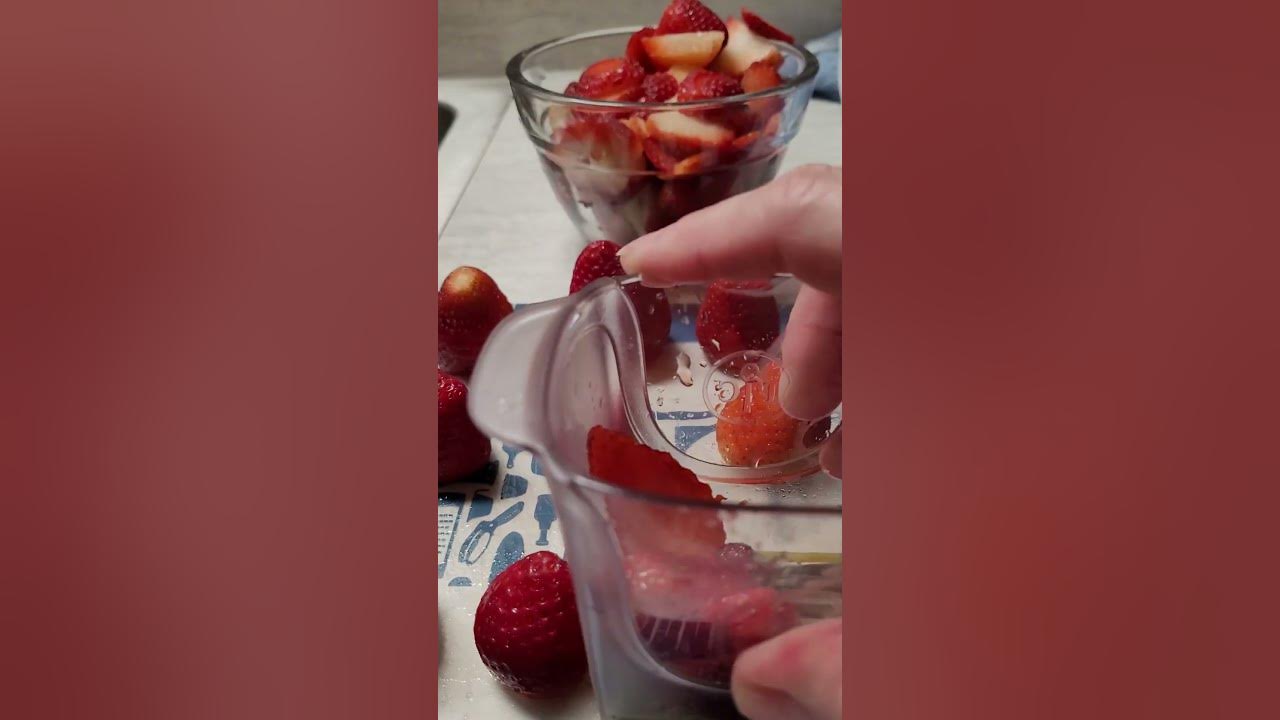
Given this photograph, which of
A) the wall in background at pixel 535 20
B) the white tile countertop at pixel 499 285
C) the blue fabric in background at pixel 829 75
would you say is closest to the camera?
the white tile countertop at pixel 499 285

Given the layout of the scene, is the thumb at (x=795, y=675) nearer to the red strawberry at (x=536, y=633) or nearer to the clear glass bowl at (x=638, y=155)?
the red strawberry at (x=536, y=633)

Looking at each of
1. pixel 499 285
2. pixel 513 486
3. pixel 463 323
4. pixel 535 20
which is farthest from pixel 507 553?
pixel 535 20

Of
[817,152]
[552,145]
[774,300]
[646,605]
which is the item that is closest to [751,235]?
[774,300]

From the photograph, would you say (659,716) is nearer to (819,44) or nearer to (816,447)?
(816,447)

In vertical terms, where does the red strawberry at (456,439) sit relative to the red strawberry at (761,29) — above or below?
below

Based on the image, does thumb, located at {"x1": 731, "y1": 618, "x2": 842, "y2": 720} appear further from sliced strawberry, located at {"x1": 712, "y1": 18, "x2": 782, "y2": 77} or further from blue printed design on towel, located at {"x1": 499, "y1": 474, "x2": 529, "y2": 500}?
sliced strawberry, located at {"x1": 712, "y1": 18, "x2": 782, "y2": 77}

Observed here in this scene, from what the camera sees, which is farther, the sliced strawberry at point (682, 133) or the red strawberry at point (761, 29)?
the red strawberry at point (761, 29)

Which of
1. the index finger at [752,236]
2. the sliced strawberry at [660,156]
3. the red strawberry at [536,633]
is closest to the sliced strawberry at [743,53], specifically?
the sliced strawberry at [660,156]

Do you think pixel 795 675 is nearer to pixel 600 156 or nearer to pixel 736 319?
pixel 736 319

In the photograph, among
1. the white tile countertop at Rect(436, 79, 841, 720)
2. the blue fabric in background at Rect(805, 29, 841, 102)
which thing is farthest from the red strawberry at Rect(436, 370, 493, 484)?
the blue fabric in background at Rect(805, 29, 841, 102)
